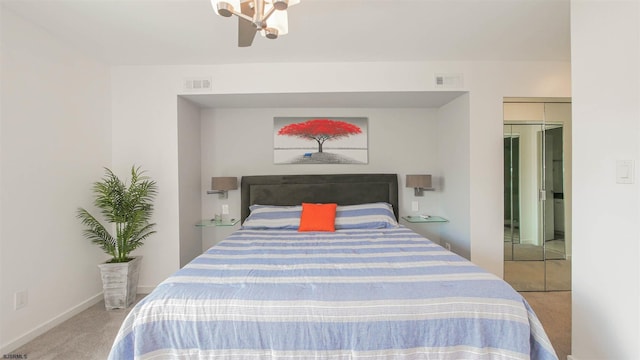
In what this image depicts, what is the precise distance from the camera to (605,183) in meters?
1.56

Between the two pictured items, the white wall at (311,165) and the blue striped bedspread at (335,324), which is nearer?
the blue striped bedspread at (335,324)

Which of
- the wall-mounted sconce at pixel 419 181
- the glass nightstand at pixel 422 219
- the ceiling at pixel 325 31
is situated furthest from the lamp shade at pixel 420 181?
the ceiling at pixel 325 31

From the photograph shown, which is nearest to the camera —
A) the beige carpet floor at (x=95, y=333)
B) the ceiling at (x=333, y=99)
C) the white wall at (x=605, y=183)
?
the white wall at (x=605, y=183)

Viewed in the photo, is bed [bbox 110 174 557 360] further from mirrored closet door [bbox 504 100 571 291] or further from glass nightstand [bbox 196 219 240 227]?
mirrored closet door [bbox 504 100 571 291]

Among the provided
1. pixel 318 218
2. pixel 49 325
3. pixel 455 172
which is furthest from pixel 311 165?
pixel 49 325

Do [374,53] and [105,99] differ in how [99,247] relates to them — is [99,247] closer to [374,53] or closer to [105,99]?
[105,99]

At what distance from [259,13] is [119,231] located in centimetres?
253

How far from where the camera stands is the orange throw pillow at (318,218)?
9.84ft

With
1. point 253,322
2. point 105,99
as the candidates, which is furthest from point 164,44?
point 253,322

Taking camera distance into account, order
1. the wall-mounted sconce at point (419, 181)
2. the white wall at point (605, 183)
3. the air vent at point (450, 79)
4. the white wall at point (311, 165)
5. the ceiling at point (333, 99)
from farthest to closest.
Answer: the white wall at point (311, 165) < the wall-mounted sconce at point (419, 181) < the ceiling at point (333, 99) < the air vent at point (450, 79) < the white wall at point (605, 183)

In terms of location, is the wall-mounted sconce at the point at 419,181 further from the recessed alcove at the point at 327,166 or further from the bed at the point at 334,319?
the bed at the point at 334,319

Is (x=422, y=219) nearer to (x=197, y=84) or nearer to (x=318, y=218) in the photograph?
(x=318, y=218)

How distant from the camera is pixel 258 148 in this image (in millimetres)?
3615

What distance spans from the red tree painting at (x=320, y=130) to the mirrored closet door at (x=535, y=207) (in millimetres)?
1818
